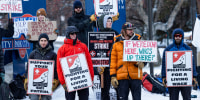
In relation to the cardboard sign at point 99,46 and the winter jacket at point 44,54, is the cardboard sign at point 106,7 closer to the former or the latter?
the cardboard sign at point 99,46

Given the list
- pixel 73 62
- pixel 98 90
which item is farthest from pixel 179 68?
pixel 73 62

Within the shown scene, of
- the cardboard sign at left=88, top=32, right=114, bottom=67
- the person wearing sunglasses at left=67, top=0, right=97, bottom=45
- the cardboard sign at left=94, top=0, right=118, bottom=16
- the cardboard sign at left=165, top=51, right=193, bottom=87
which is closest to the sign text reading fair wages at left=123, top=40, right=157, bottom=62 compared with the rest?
the cardboard sign at left=165, top=51, right=193, bottom=87

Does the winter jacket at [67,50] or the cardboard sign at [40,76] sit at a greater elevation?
the winter jacket at [67,50]

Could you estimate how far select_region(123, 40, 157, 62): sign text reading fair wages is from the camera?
6.03 m

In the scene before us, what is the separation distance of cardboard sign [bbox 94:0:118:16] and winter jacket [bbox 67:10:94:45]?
0.63m

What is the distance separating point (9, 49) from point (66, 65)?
3.45 meters

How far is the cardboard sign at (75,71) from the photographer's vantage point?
5969 mm

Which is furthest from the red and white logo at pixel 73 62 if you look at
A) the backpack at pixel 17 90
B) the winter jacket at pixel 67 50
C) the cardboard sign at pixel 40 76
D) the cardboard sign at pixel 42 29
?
the backpack at pixel 17 90

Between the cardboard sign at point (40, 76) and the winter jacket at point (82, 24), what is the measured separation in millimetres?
1663

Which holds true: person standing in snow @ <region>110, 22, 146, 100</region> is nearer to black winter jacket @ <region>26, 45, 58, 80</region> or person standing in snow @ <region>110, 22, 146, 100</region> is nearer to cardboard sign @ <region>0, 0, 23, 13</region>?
black winter jacket @ <region>26, 45, 58, 80</region>

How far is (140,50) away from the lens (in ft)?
20.2

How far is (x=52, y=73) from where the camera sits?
20.5 feet

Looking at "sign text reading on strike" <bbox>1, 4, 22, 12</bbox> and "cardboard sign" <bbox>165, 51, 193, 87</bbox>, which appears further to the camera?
"sign text reading on strike" <bbox>1, 4, 22, 12</bbox>

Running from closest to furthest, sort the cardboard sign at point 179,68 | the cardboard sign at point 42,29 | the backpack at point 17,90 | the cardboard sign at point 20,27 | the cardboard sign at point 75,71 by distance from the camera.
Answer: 1. the cardboard sign at point 75,71
2. the cardboard sign at point 179,68
3. the cardboard sign at point 42,29
4. the backpack at point 17,90
5. the cardboard sign at point 20,27
